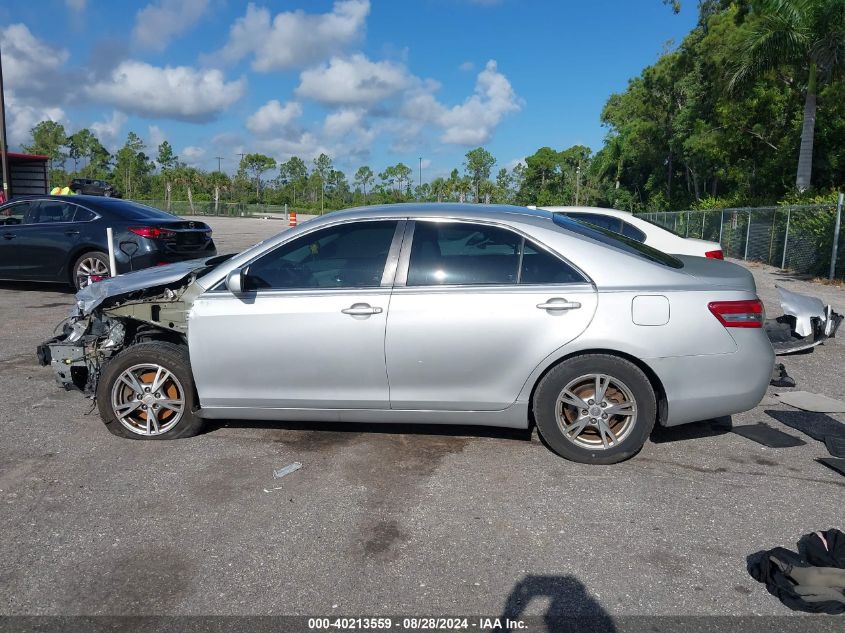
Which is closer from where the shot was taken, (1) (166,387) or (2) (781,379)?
(1) (166,387)

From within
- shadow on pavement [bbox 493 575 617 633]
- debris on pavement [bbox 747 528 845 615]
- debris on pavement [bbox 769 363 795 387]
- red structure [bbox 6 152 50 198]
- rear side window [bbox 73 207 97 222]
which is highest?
red structure [bbox 6 152 50 198]

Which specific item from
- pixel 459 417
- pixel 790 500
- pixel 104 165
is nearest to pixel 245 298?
pixel 459 417

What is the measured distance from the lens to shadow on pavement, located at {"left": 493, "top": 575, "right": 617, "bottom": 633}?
276 cm

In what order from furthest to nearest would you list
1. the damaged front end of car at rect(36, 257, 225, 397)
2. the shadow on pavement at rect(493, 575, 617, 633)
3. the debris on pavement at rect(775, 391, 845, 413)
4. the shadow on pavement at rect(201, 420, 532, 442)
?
1. the debris on pavement at rect(775, 391, 845, 413)
2. the shadow on pavement at rect(201, 420, 532, 442)
3. the damaged front end of car at rect(36, 257, 225, 397)
4. the shadow on pavement at rect(493, 575, 617, 633)

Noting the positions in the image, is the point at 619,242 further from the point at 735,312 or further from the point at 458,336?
the point at 458,336

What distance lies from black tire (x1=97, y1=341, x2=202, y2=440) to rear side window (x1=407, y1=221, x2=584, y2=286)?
5.50 feet

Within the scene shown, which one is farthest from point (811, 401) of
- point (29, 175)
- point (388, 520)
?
point (29, 175)

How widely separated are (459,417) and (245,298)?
1595mm

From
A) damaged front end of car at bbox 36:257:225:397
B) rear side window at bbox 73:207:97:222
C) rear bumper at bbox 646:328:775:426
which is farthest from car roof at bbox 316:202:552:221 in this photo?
rear side window at bbox 73:207:97:222

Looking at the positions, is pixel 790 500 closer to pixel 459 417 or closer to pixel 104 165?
pixel 459 417

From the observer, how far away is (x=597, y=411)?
4.22m

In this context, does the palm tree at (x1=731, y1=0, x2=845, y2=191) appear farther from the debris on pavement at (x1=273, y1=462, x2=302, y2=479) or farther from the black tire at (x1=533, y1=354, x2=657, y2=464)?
the debris on pavement at (x1=273, y1=462, x2=302, y2=479)

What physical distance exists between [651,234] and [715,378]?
17.6ft

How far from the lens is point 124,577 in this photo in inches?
123
